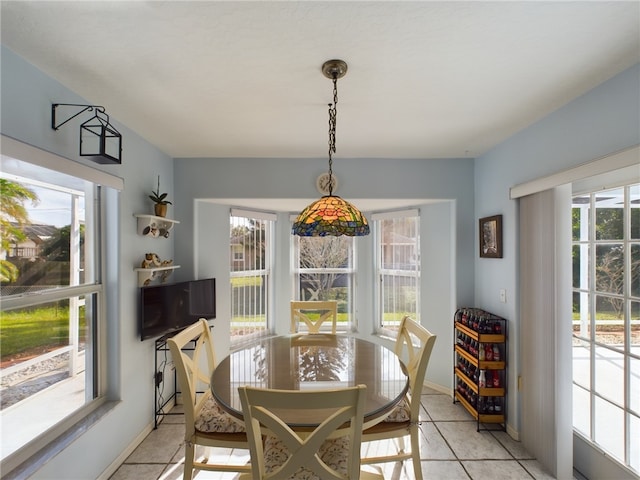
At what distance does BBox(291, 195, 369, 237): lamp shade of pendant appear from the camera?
5.42 ft

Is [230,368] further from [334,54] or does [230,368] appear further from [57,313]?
[334,54]

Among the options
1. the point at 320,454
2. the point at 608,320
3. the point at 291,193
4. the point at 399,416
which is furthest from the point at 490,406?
the point at 291,193

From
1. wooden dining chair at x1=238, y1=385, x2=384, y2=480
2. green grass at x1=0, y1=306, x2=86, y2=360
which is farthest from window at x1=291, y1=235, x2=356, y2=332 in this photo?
wooden dining chair at x1=238, y1=385, x2=384, y2=480

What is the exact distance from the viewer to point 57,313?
186 centimetres

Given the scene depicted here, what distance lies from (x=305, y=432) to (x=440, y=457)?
4.96 ft

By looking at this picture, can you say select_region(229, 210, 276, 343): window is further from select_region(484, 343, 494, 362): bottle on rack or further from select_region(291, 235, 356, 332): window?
select_region(484, 343, 494, 362): bottle on rack

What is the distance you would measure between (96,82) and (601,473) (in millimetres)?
3778

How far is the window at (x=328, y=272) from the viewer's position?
13.6 ft

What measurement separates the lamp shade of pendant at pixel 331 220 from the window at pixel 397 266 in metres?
2.05

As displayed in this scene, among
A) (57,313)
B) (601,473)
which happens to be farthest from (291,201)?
(601,473)

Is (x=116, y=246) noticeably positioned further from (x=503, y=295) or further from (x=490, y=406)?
(x=490, y=406)

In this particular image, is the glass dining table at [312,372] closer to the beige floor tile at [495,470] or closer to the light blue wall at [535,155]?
the beige floor tile at [495,470]

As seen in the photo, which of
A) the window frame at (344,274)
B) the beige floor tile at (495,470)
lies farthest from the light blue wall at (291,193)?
the beige floor tile at (495,470)

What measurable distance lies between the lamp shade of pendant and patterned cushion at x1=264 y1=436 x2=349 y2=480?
110cm
